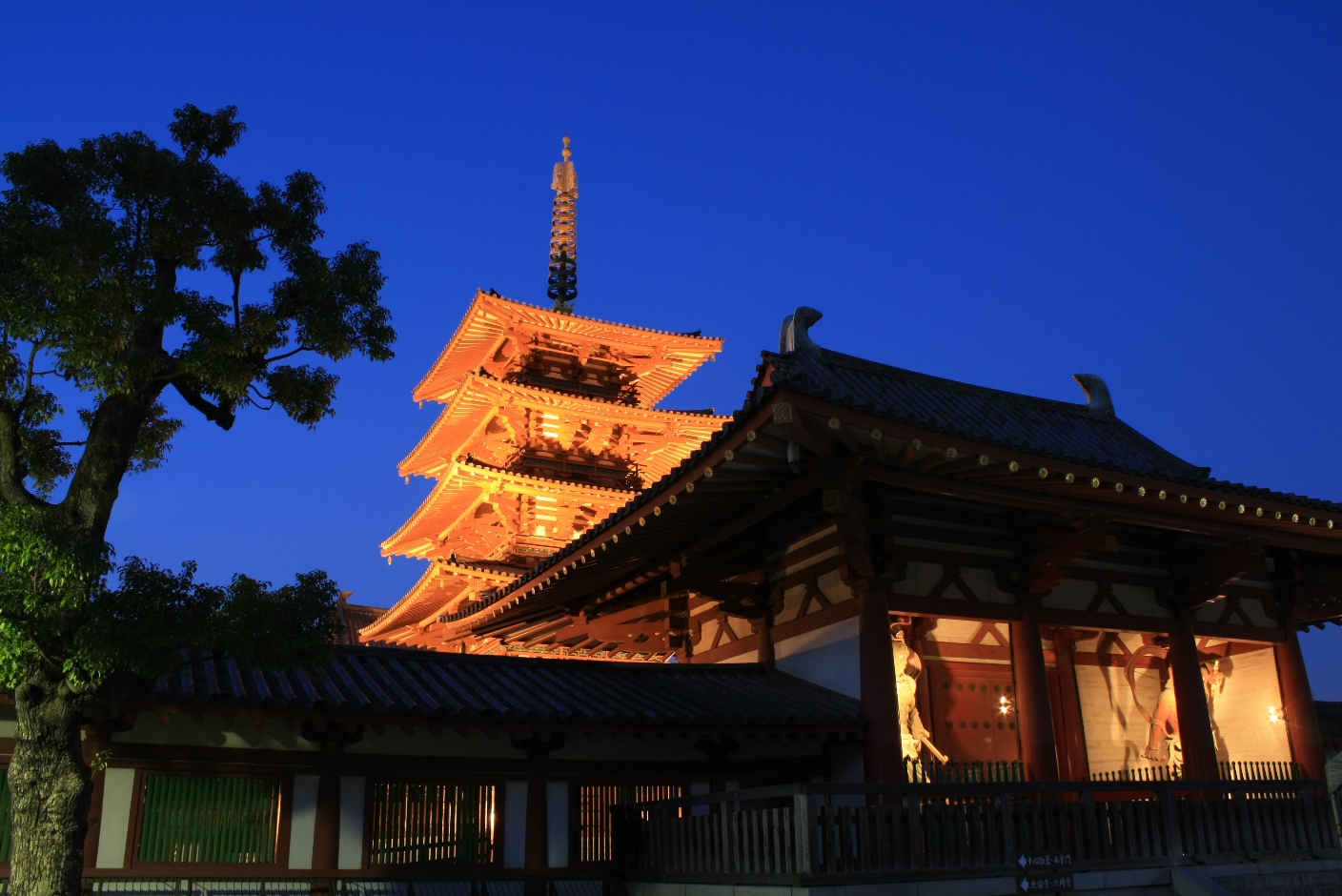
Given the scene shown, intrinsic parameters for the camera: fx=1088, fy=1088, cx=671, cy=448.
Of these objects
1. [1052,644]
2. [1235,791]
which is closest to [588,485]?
[1052,644]

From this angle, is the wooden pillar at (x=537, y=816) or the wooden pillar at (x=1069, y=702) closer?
the wooden pillar at (x=537, y=816)

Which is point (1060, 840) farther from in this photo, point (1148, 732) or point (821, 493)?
point (1148, 732)

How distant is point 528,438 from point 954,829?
74.5 feet

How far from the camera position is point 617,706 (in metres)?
11.8

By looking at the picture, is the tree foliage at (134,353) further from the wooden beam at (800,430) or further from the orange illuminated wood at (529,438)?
the orange illuminated wood at (529,438)

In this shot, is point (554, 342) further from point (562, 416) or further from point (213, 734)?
point (213, 734)

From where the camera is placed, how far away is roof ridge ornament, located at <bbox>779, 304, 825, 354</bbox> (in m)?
14.7

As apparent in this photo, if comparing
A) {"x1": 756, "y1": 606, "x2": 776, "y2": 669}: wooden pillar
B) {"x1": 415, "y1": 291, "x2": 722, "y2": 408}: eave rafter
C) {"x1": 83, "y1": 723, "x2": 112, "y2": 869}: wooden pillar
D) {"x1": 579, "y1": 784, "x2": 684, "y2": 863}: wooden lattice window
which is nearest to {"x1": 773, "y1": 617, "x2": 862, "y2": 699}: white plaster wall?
{"x1": 756, "y1": 606, "x2": 776, "y2": 669}: wooden pillar

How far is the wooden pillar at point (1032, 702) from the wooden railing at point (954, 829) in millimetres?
578

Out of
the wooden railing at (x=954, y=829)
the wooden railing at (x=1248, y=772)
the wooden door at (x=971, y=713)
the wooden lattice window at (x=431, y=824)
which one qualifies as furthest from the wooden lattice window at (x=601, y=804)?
the wooden railing at (x=1248, y=772)

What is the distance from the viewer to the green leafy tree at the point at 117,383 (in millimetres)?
8219

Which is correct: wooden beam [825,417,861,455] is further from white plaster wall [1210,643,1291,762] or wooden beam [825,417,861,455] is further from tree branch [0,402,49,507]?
white plaster wall [1210,643,1291,762]

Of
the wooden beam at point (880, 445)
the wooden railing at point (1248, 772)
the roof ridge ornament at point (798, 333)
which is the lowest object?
the wooden railing at point (1248, 772)

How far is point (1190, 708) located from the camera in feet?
46.2
